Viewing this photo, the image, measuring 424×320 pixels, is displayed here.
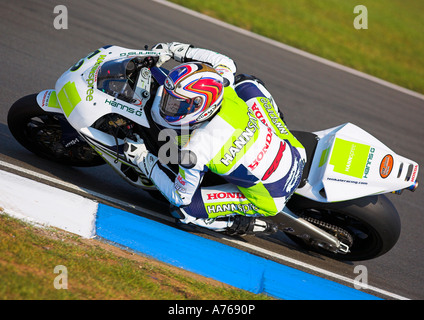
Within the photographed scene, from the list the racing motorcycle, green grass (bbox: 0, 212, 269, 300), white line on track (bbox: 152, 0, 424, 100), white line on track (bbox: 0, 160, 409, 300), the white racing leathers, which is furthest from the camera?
white line on track (bbox: 152, 0, 424, 100)

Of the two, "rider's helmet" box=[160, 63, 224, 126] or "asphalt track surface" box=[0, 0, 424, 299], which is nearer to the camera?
"rider's helmet" box=[160, 63, 224, 126]

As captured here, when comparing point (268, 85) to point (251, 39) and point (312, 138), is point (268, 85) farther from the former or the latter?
point (312, 138)

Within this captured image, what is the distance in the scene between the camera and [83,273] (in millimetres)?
3807

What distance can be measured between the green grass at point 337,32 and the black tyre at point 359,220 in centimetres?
664

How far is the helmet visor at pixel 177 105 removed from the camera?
3.96 metres

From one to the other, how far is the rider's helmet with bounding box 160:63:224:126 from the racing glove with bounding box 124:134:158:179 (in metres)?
0.48

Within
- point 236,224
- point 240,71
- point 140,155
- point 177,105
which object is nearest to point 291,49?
point 240,71

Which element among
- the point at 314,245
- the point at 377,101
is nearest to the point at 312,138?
the point at 314,245

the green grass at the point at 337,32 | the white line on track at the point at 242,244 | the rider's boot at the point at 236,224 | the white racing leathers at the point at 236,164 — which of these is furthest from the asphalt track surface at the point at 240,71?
the white racing leathers at the point at 236,164

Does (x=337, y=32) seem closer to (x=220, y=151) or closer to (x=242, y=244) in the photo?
(x=242, y=244)

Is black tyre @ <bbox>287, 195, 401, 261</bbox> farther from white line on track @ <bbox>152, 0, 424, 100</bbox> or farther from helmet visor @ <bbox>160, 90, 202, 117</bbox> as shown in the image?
white line on track @ <bbox>152, 0, 424, 100</bbox>

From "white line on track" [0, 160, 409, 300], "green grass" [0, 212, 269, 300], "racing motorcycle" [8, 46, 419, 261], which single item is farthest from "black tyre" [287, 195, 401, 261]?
"green grass" [0, 212, 269, 300]

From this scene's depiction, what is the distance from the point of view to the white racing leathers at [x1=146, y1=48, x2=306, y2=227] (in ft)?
13.5
